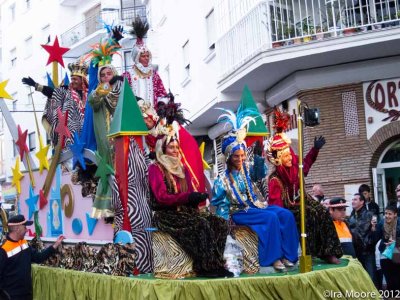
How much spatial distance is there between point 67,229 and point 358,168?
764 centimetres

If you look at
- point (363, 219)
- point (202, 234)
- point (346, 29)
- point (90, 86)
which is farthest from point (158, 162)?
point (346, 29)

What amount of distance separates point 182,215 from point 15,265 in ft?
7.04

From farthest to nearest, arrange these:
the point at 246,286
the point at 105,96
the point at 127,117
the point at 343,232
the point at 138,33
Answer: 1. the point at 343,232
2. the point at 138,33
3. the point at 105,96
4. the point at 127,117
5. the point at 246,286

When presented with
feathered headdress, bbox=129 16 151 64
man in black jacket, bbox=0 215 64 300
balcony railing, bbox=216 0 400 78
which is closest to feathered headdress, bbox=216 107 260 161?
feathered headdress, bbox=129 16 151 64

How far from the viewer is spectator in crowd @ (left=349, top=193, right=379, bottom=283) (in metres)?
10.8

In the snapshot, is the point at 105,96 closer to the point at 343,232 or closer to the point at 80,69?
the point at 80,69

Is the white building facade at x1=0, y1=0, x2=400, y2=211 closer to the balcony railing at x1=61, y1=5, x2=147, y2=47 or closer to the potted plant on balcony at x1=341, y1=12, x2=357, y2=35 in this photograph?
the potted plant on balcony at x1=341, y1=12, x2=357, y2=35

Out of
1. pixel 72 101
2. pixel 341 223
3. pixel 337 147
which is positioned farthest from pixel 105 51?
pixel 337 147

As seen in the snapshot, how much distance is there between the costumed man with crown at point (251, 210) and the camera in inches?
299

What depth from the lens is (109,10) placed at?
3125cm

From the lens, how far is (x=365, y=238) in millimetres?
10812

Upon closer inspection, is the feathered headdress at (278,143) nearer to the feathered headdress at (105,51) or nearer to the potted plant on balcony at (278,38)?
the feathered headdress at (105,51)

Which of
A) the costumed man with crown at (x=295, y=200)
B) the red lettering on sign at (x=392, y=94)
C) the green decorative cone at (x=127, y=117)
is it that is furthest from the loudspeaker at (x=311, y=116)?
the red lettering on sign at (x=392, y=94)

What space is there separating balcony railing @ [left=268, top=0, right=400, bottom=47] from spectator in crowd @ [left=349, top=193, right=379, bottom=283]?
4.52 metres
